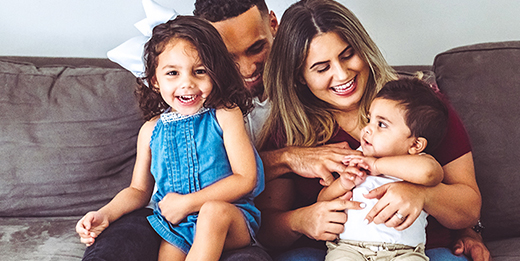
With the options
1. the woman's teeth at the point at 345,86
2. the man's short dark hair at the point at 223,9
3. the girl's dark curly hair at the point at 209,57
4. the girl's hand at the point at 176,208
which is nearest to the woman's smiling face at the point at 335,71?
the woman's teeth at the point at 345,86

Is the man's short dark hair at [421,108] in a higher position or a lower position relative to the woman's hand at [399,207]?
higher

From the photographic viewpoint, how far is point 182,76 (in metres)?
1.50

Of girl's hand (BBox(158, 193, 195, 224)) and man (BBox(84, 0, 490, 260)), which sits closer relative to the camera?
man (BBox(84, 0, 490, 260))

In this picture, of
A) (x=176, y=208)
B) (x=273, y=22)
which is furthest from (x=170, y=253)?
(x=273, y=22)

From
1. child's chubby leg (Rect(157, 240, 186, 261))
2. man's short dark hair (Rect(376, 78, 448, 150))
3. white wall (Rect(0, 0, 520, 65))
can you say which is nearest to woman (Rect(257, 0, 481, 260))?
man's short dark hair (Rect(376, 78, 448, 150))

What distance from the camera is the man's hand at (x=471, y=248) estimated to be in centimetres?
156

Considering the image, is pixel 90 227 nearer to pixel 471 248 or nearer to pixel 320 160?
pixel 320 160

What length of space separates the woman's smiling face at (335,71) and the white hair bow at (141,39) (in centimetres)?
50

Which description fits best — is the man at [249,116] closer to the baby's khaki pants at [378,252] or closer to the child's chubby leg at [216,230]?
the child's chubby leg at [216,230]

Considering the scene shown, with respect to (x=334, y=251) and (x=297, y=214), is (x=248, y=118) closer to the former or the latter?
(x=297, y=214)

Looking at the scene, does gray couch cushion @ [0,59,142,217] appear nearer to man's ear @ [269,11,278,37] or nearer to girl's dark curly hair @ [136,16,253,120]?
girl's dark curly hair @ [136,16,253,120]

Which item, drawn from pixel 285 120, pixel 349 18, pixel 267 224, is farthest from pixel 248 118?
pixel 349 18

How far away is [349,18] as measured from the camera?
1.63m

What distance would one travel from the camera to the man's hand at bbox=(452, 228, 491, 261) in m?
1.56
